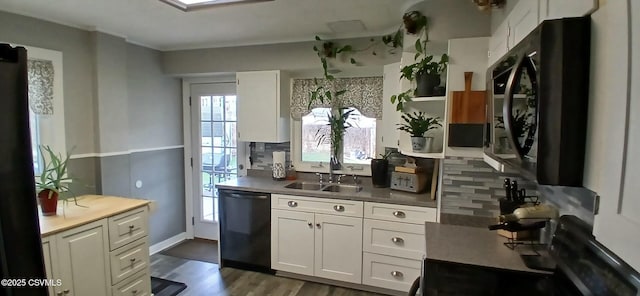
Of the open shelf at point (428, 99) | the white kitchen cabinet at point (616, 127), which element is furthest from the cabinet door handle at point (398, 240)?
the white kitchen cabinet at point (616, 127)

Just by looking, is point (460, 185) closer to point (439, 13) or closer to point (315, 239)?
point (439, 13)

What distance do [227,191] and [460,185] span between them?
2122mm

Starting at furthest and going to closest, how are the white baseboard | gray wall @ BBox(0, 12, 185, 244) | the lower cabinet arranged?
the white baseboard < gray wall @ BBox(0, 12, 185, 244) < the lower cabinet

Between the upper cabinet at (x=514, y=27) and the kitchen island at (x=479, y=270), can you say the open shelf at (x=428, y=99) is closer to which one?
the upper cabinet at (x=514, y=27)

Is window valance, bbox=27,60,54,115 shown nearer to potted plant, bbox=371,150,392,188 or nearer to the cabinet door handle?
potted plant, bbox=371,150,392,188

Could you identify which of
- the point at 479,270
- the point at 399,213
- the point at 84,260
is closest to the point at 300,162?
the point at 399,213

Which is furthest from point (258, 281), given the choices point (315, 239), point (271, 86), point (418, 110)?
point (418, 110)

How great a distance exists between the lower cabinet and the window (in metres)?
1.68

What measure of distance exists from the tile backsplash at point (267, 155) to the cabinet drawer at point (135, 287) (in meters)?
1.54

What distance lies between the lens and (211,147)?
405 centimetres

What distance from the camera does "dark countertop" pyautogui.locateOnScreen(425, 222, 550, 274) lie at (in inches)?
64.4

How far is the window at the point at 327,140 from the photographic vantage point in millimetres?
3363

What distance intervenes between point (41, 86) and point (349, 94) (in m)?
2.63

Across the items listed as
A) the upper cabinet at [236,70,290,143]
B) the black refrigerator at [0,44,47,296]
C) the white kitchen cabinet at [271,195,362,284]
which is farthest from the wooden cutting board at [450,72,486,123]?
the black refrigerator at [0,44,47,296]
